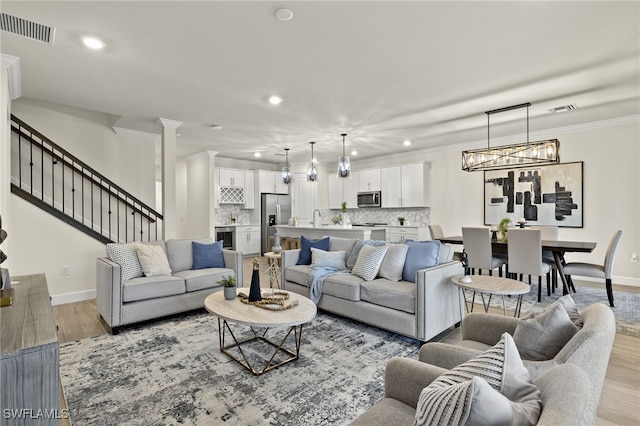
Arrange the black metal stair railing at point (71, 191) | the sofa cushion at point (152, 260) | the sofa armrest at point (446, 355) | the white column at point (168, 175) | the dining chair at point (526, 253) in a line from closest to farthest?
1. the sofa armrest at point (446, 355)
2. the sofa cushion at point (152, 260)
3. the dining chair at point (526, 253)
4. the black metal stair railing at point (71, 191)
5. the white column at point (168, 175)

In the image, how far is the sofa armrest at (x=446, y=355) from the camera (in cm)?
153

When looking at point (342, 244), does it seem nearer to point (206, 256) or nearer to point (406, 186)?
point (206, 256)

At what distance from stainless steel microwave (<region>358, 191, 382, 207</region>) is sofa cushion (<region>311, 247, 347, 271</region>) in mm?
4391

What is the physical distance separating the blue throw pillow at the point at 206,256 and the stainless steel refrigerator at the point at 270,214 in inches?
169

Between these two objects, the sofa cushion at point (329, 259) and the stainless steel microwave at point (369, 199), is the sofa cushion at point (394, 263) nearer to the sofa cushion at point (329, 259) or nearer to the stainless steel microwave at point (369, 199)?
the sofa cushion at point (329, 259)

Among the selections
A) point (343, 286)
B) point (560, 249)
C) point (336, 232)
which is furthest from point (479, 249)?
point (343, 286)

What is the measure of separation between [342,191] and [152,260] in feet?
20.1

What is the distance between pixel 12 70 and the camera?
313cm

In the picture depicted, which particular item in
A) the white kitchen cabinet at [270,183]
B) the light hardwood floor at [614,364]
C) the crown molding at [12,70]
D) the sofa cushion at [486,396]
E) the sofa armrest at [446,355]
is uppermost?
the crown molding at [12,70]

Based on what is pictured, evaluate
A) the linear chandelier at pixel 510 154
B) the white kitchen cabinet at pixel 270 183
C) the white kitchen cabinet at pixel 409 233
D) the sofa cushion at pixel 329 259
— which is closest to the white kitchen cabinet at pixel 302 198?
the white kitchen cabinet at pixel 270 183

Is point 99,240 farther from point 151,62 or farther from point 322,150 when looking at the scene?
point 322,150

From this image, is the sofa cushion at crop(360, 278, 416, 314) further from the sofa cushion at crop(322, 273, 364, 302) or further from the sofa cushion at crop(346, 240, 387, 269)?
the sofa cushion at crop(346, 240, 387, 269)

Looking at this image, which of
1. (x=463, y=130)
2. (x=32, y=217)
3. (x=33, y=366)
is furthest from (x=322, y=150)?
(x=33, y=366)

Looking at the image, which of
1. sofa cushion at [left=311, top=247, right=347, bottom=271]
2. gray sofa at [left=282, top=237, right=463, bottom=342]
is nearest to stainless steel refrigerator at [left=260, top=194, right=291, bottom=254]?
sofa cushion at [left=311, top=247, right=347, bottom=271]
